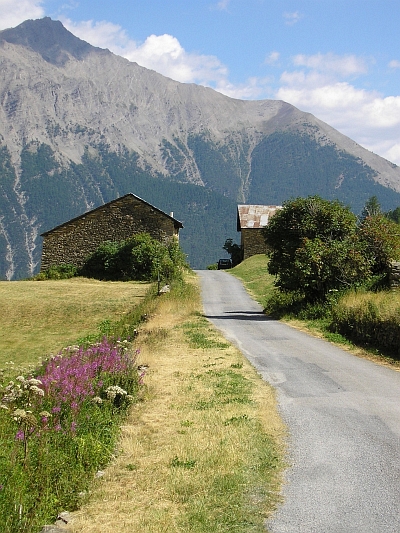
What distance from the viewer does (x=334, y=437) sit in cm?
802

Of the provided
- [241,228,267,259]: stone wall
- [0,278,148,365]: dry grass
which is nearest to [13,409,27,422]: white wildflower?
[0,278,148,365]: dry grass

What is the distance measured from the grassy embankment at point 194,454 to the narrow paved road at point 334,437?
0.29 m

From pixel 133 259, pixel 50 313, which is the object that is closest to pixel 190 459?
pixel 50 313

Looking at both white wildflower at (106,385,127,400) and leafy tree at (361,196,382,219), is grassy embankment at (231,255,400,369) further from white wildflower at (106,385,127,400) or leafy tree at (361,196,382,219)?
leafy tree at (361,196,382,219)

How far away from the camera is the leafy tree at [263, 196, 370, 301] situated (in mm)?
23578

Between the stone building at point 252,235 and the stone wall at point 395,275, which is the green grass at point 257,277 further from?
the stone wall at point 395,275

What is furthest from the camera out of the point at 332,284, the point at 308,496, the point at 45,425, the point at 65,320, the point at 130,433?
the point at 65,320

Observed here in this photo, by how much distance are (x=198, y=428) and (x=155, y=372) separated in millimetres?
4479

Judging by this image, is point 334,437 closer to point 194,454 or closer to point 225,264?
point 194,454

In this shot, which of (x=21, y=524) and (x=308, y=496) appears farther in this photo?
(x=308, y=496)

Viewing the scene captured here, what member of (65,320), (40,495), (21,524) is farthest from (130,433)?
(65,320)

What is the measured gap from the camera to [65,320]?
27.8 metres

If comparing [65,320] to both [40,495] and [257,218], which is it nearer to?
[40,495]

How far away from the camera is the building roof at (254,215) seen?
66.6 m
